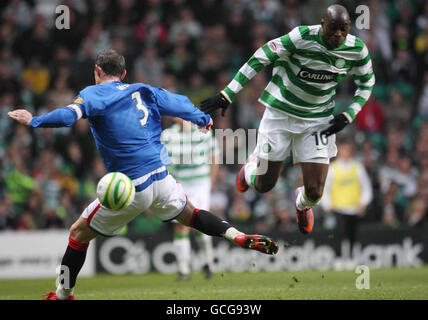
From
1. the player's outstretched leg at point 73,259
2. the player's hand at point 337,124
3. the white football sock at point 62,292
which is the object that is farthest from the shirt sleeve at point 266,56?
the white football sock at point 62,292

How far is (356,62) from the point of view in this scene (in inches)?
310

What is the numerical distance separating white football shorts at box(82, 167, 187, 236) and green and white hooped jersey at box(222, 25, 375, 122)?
1.25 metres

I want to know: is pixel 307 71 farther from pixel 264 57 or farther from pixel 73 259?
pixel 73 259

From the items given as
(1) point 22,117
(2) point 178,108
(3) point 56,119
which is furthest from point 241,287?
(1) point 22,117

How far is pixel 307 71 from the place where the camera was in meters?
7.80

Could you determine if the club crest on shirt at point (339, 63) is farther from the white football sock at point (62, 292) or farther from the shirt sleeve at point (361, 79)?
the white football sock at point (62, 292)

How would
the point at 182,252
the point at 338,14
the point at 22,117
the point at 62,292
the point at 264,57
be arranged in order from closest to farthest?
1. the point at 22,117
2. the point at 62,292
3. the point at 338,14
4. the point at 264,57
5. the point at 182,252

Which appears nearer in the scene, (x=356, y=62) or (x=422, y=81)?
(x=356, y=62)

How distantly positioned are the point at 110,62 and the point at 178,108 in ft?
2.47

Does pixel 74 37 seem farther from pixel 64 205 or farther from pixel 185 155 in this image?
pixel 185 155

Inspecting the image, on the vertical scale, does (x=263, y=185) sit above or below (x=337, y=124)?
below

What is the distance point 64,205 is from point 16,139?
6.21 feet

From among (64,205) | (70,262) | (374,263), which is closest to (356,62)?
(70,262)

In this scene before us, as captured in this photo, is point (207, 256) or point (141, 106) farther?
point (207, 256)
